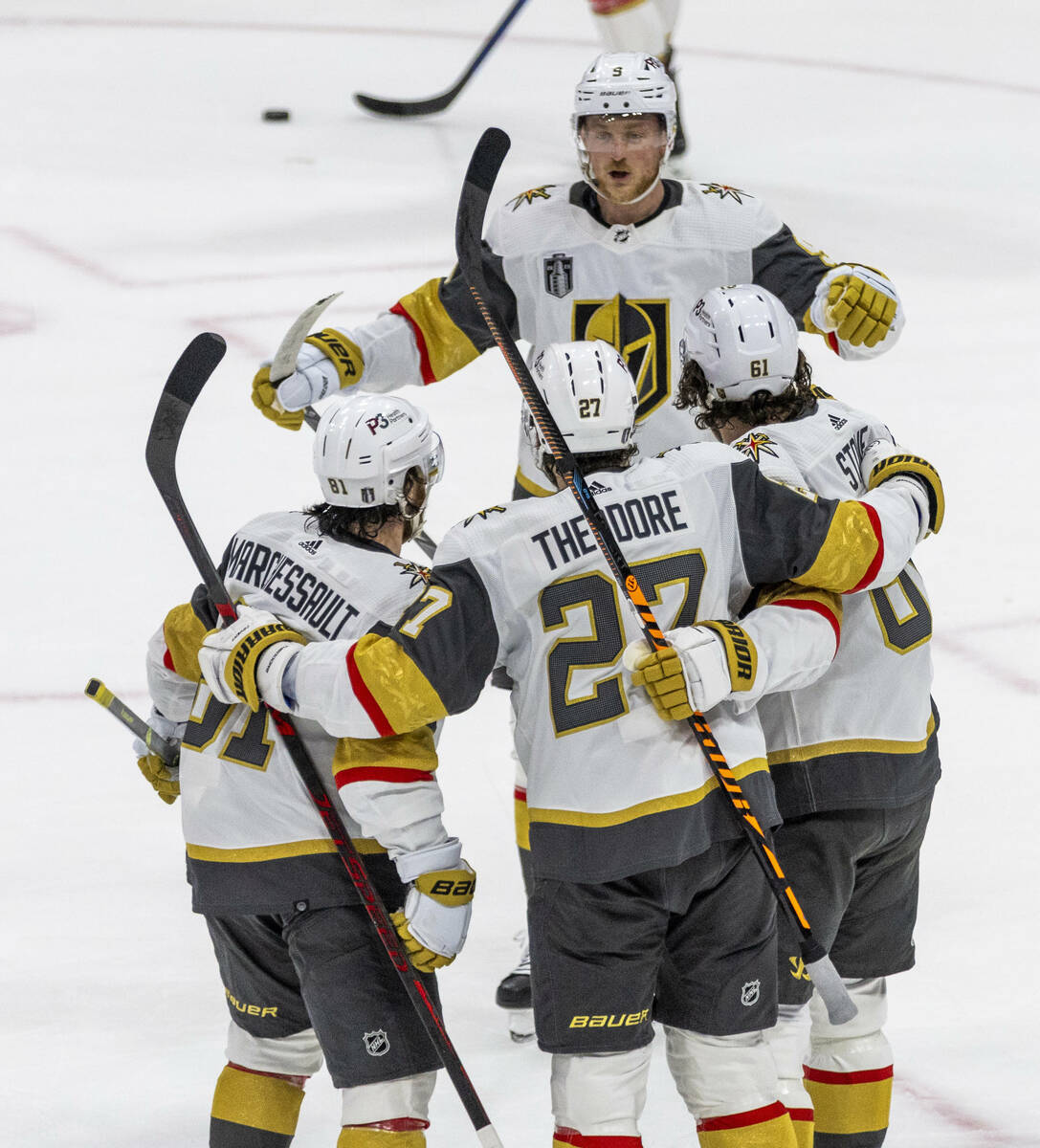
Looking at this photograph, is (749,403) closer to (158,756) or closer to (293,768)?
(293,768)

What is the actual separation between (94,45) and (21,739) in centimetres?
678

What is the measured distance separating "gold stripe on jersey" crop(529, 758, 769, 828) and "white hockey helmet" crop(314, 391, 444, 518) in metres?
0.45

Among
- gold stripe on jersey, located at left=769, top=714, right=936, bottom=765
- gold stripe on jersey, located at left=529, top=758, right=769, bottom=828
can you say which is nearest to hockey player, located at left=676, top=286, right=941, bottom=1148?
gold stripe on jersey, located at left=769, top=714, right=936, bottom=765

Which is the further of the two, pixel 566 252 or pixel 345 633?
pixel 566 252

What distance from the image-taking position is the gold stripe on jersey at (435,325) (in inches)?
125

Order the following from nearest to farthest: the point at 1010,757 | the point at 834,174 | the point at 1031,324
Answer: the point at 1010,757 < the point at 1031,324 < the point at 834,174

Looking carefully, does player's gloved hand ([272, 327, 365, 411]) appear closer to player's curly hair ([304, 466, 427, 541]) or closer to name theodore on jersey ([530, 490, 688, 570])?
player's curly hair ([304, 466, 427, 541])

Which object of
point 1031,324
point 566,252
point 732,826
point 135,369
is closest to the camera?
point 732,826

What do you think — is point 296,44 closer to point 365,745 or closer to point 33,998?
point 33,998

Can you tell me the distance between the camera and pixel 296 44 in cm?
1012

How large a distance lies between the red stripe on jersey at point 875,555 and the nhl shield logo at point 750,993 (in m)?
0.50

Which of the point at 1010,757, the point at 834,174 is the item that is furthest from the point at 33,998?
the point at 834,174

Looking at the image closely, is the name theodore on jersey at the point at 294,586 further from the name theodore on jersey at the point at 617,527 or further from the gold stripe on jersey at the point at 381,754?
the name theodore on jersey at the point at 617,527

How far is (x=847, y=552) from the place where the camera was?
7.49 feet
